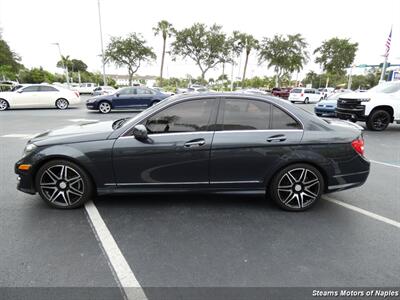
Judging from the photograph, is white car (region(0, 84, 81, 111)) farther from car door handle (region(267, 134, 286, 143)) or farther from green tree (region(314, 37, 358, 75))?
green tree (region(314, 37, 358, 75))

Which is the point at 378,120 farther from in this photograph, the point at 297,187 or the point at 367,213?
the point at 297,187

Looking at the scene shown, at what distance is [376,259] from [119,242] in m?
2.63

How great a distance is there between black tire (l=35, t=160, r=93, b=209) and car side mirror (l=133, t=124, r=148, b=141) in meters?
0.86

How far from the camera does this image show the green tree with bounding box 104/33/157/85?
115 feet

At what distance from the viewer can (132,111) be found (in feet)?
49.1

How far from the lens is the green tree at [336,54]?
38.2 metres

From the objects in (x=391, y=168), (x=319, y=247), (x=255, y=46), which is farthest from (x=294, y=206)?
(x=255, y=46)

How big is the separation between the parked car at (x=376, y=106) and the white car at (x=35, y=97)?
588 inches

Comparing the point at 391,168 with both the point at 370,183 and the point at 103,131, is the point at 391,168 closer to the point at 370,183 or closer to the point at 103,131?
the point at 370,183

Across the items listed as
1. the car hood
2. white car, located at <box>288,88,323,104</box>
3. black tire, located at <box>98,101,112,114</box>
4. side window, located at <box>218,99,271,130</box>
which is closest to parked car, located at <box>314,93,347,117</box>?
side window, located at <box>218,99,271,130</box>

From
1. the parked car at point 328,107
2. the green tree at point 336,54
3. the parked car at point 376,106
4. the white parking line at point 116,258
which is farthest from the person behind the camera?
the green tree at point 336,54

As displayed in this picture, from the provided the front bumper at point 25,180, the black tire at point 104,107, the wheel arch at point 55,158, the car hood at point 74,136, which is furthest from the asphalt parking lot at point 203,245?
the black tire at point 104,107

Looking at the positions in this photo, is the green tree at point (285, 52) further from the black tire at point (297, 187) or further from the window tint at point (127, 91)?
the black tire at point (297, 187)

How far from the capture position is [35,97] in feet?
48.0
